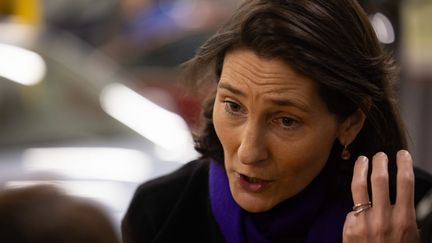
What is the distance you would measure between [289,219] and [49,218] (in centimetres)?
78

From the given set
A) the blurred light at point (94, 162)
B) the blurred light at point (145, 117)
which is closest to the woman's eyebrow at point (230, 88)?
the blurred light at point (94, 162)

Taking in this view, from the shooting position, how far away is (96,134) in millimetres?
6074

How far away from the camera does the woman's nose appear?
267 centimetres

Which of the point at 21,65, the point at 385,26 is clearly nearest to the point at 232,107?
the point at 385,26

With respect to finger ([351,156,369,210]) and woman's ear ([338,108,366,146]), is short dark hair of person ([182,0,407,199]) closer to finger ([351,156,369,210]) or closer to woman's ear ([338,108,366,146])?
woman's ear ([338,108,366,146])

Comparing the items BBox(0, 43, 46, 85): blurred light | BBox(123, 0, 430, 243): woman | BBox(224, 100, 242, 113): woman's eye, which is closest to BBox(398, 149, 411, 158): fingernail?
BBox(123, 0, 430, 243): woman

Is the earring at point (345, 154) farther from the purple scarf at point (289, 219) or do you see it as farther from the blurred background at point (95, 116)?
the blurred background at point (95, 116)

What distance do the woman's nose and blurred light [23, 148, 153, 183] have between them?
275cm

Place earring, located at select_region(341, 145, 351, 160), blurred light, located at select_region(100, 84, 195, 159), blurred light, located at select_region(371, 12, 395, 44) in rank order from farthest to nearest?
blurred light, located at select_region(100, 84, 195, 159), blurred light, located at select_region(371, 12, 395, 44), earring, located at select_region(341, 145, 351, 160)

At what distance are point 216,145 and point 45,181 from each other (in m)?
0.70

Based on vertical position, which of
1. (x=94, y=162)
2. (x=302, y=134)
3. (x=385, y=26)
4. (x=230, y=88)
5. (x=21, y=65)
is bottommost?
(x=302, y=134)

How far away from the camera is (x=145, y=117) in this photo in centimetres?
632

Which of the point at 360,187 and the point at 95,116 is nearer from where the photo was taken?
the point at 360,187

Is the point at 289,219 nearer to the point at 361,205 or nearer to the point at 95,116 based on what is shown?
the point at 361,205
